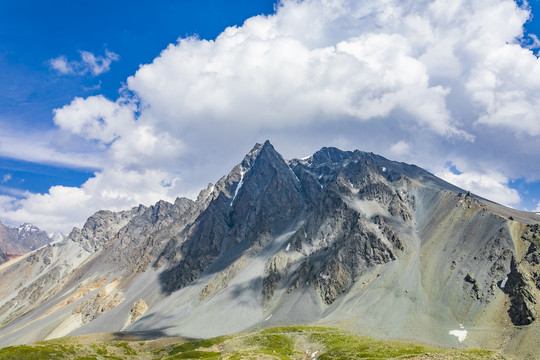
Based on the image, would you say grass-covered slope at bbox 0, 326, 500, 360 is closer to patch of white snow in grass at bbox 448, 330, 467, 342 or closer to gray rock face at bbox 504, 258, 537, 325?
patch of white snow in grass at bbox 448, 330, 467, 342

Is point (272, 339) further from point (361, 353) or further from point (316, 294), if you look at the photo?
point (316, 294)

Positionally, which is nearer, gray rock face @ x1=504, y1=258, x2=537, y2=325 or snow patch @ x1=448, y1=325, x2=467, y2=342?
gray rock face @ x1=504, y1=258, x2=537, y2=325

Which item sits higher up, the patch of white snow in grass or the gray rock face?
the gray rock face

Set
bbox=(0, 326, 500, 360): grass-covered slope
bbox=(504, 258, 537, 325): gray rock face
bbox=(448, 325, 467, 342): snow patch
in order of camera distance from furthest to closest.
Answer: bbox=(448, 325, 467, 342): snow patch, bbox=(504, 258, 537, 325): gray rock face, bbox=(0, 326, 500, 360): grass-covered slope

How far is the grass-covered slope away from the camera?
104562mm

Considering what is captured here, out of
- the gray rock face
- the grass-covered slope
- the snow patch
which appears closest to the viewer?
the grass-covered slope

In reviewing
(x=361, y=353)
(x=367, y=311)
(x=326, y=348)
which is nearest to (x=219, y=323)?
(x=367, y=311)

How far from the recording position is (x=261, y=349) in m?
124

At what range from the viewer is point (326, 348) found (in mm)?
118500

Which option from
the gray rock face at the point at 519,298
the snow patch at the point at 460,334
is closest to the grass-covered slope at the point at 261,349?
the snow patch at the point at 460,334

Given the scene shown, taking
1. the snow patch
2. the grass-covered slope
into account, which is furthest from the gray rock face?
the grass-covered slope

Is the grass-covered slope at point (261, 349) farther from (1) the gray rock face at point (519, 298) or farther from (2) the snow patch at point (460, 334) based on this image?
(1) the gray rock face at point (519, 298)

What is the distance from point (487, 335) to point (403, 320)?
33.8m

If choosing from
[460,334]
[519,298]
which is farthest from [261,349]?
[519,298]
